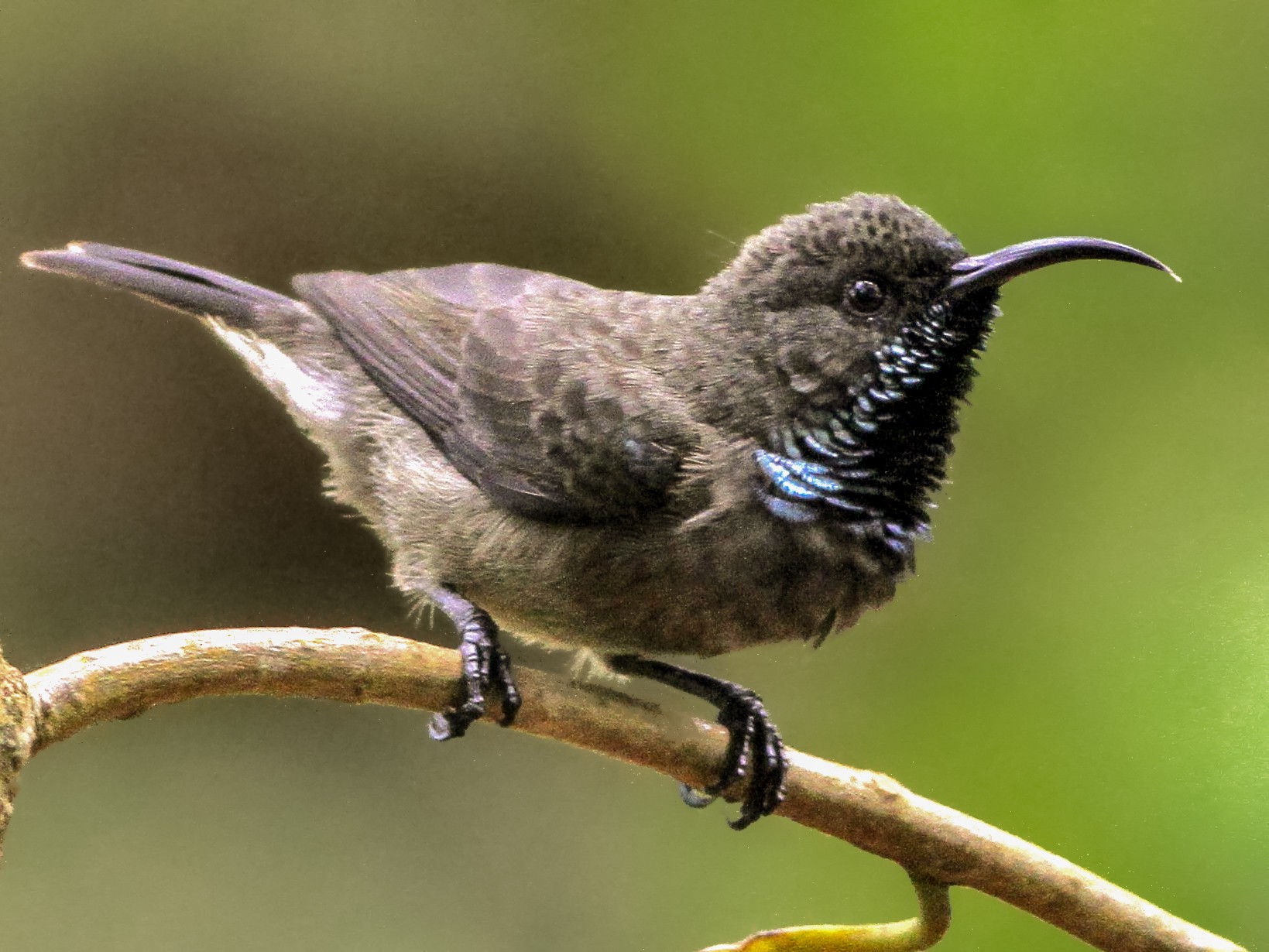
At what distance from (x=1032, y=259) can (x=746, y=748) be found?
3.04ft

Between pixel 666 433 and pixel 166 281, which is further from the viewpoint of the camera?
pixel 166 281

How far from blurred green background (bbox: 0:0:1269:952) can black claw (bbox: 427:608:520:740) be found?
723 millimetres

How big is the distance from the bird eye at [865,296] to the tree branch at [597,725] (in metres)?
0.70

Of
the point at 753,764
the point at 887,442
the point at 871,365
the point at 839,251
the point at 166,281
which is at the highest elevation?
the point at 839,251

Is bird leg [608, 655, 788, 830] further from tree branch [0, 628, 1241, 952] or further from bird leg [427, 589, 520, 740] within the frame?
bird leg [427, 589, 520, 740]

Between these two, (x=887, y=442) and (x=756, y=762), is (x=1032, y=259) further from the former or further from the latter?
(x=756, y=762)

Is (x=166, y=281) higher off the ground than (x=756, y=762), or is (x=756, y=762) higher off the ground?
(x=166, y=281)

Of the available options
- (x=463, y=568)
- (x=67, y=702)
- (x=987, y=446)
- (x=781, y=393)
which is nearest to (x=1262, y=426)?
(x=987, y=446)

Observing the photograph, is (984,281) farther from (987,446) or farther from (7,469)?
(7,469)

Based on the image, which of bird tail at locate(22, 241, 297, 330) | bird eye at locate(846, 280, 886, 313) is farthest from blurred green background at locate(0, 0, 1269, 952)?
bird eye at locate(846, 280, 886, 313)

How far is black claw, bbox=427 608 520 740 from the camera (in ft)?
6.60

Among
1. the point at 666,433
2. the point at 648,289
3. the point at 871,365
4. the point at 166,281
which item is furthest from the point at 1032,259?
the point at 166,281

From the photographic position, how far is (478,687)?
2.04 metres

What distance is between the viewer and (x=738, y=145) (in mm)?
2697
